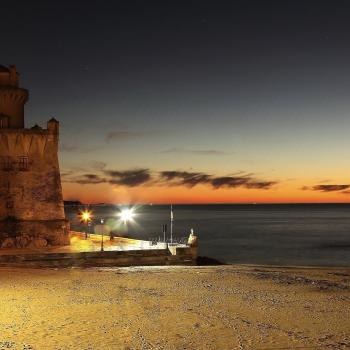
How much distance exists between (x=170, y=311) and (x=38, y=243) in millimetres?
22442

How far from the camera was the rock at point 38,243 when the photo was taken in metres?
38.1

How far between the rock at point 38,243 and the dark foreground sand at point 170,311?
1067cm

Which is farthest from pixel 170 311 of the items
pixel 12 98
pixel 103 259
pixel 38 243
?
pixel 12 98

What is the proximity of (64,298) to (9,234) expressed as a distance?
19.4 m

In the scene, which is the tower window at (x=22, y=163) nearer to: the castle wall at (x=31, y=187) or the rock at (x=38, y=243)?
the castle wall at (x=31, y=187)

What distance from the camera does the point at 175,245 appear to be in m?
37.4

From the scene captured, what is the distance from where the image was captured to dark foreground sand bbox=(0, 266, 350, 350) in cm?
1463

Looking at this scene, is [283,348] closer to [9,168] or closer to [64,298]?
[64,298]

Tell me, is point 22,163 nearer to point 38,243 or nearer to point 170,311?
point 38,243

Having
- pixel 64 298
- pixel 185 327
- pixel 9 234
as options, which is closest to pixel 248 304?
pixel 185 327

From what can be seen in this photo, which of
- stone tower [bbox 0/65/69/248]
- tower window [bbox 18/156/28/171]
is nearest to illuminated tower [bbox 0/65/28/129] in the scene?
stone tower [bbox 0/65/69/248]

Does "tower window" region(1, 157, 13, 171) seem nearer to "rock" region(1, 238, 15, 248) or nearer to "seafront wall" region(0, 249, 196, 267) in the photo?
"rock" region(1, 238, 15, 248)

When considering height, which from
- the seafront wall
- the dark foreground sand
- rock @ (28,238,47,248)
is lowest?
the dark foreground sand

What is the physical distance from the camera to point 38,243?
38.2m
